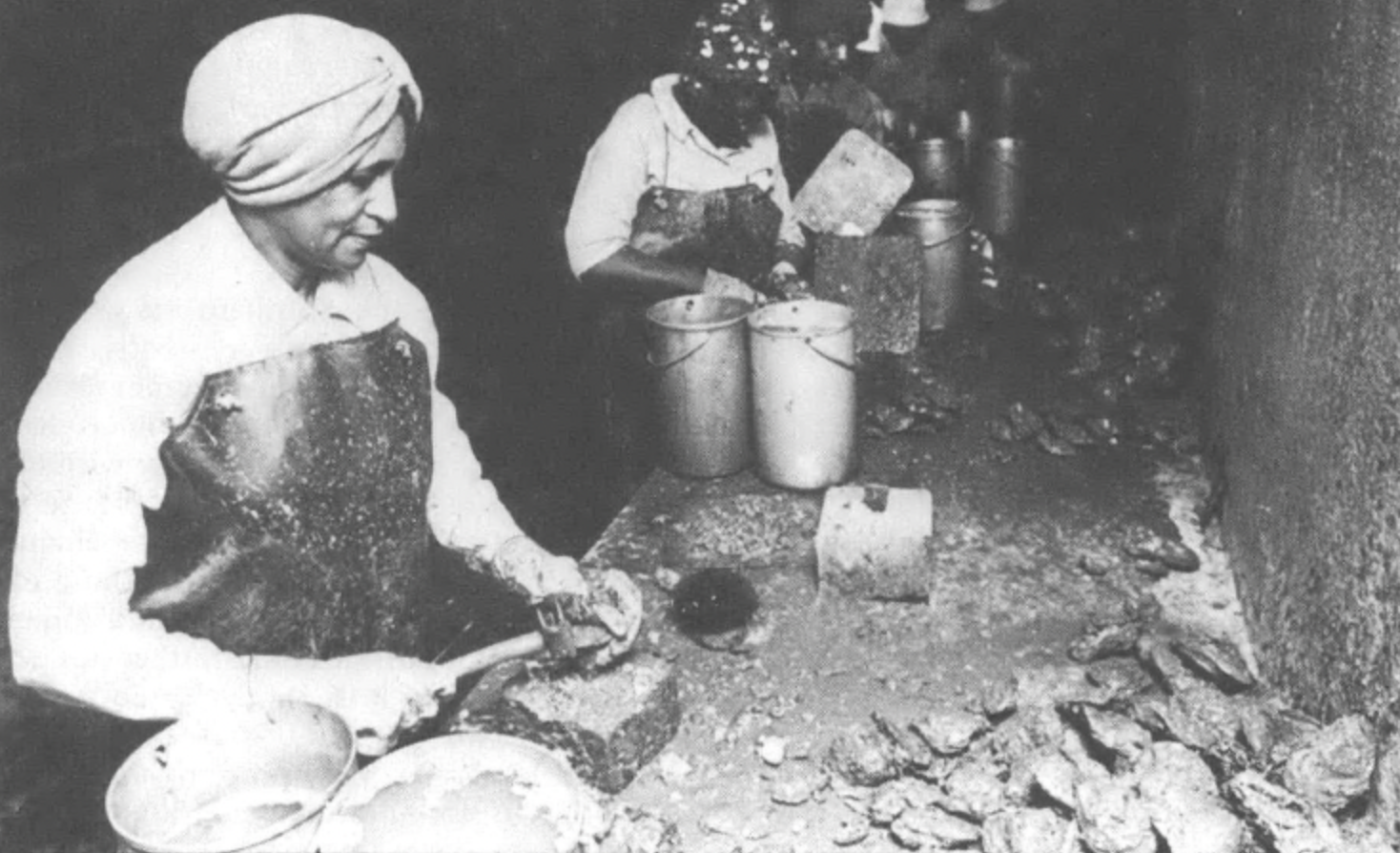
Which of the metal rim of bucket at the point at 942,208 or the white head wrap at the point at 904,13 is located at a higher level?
the white head wrap at the point at 904,13

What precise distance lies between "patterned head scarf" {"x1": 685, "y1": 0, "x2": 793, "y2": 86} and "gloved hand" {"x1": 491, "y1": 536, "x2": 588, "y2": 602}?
2.62 meters

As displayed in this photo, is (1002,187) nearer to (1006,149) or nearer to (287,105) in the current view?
(1006,149)

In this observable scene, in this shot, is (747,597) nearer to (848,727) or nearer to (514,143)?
(848,727)

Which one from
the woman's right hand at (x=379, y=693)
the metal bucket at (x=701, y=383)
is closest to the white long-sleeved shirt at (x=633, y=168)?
the metal bucket at (x=701, y=383)

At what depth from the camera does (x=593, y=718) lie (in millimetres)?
2498

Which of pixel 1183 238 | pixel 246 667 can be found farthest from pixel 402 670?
pixel 1183 238

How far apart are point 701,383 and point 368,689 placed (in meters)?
2.10

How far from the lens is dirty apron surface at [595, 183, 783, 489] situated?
471 cm

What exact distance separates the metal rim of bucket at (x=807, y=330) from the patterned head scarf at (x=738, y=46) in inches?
45.0

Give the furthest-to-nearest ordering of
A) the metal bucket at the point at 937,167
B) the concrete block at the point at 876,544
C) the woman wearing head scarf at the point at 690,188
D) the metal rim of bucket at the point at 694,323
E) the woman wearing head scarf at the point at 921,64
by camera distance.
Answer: the woman wearing head scarf at the point at 921,64, the metal bucket at the point at 937,167, the woman wearing head scarf at the point at 690,188, the metal rim of bucket at the point at 694,323, the concrete block at the point at 876,544

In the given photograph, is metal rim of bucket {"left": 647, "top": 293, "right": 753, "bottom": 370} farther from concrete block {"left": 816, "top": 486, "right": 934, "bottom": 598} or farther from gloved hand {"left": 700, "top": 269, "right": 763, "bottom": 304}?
concrete block {"left": 816, "top": 486, "right": 934, "bottom": 598}

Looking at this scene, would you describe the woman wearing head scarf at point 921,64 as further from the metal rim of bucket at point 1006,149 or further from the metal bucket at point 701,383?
the metal bucket at point 701,383

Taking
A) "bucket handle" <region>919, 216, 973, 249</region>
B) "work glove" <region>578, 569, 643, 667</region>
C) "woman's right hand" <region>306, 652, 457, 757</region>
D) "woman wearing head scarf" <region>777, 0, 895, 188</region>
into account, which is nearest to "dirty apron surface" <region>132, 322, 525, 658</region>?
"woman's right hand" <region>306, 652, 457, 757</region>

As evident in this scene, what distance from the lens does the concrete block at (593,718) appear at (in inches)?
98.1
